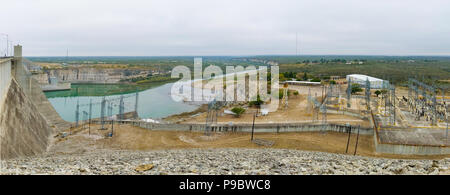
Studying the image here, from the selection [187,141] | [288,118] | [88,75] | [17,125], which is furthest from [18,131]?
[88,75]

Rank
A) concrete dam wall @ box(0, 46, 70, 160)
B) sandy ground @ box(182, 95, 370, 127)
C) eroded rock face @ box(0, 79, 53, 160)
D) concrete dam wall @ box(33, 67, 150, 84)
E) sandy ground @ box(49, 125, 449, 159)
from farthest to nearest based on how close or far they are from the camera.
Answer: concrete dam wall @ box(33, 67, 150, 84), sandy ground @ box(182, 95, 370, 127), sandy ground @ box(49, 125, 449, 159), concrete dam wall @ box(0, 46, 70, 160), eroded rock face @ box(0, 79, 53, 160)

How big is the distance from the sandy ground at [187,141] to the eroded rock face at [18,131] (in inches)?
37.6

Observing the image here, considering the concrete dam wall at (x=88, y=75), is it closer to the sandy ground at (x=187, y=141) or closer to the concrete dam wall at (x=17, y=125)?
the concrete dam wall at (x=17, y=125)

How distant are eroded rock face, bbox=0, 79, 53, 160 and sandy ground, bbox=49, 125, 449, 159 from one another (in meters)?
0.95

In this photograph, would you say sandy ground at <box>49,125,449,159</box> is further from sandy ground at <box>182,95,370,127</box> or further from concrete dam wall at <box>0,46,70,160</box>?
sandy ground at <box>182,95,370,127</box>

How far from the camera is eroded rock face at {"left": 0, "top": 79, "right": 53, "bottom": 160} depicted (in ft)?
37.9

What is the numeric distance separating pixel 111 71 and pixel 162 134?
6406cm

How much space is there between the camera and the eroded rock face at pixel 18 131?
11.5 m

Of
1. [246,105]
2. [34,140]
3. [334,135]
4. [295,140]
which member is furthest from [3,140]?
[246,105]

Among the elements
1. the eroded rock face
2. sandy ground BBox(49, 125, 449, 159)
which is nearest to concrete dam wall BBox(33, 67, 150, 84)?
sandy ground BBox(49, 125, 449, 159)

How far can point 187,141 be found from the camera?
18938 mm

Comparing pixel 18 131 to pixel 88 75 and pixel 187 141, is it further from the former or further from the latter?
pixel 88 75
